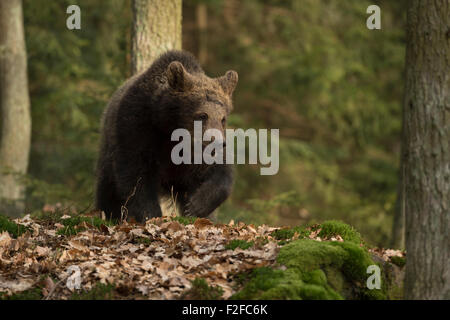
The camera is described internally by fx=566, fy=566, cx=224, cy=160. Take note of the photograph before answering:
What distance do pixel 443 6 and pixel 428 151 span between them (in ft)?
4.25

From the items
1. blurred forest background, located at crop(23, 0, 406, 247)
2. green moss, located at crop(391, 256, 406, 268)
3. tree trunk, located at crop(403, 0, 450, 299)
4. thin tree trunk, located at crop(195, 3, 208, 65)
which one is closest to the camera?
tree trunk, located at crop(403, 0, 450, 299)

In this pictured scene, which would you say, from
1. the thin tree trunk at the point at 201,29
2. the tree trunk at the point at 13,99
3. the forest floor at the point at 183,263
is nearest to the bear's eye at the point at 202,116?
the forest floor at the point at 183,263

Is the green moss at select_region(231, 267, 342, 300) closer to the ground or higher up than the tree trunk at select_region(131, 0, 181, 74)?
closer to the ground

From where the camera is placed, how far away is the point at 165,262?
5.58m

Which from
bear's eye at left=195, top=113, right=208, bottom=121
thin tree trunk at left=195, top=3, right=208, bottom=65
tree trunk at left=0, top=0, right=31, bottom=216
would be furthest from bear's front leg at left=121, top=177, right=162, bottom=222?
thin tree trunk at left=195, top=3, right=208, bottom=65

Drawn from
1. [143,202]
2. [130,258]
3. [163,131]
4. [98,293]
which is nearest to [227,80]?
[163,131]

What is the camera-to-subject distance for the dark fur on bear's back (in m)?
8.02

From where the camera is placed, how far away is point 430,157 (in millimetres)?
5047

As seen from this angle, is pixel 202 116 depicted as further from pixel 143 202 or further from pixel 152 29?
pixel 152 29

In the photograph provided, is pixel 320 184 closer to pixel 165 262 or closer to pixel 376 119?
pixel 376 119

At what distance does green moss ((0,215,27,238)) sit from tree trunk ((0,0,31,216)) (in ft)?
19.5

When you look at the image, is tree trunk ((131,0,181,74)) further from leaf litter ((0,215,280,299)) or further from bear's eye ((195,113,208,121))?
leaf litter ((0,215,280,299))

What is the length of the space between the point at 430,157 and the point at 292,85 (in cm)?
1243
